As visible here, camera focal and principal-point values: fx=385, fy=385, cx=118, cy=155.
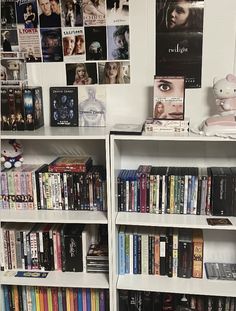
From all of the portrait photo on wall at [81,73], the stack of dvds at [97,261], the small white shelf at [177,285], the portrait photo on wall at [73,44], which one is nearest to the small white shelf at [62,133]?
the portrait photo on wall at [81,73]

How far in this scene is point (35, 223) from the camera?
6.11 ft

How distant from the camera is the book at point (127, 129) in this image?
158 cm

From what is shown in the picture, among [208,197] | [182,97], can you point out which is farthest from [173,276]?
[182,97]

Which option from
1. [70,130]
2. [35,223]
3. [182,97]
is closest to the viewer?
[182,97]

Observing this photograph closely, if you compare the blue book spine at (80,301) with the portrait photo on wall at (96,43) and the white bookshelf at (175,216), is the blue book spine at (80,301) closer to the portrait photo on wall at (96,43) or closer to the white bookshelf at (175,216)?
the white bookshelf at (175,216)

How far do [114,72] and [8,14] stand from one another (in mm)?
561

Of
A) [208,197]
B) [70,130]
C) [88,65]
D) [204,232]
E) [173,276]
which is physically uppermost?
[88,65]

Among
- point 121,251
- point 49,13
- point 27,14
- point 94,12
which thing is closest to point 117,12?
point 94,12

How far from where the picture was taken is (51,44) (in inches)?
70.7

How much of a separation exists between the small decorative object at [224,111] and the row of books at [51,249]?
74 centimetres

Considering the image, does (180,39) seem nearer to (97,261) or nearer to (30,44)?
(30,44)

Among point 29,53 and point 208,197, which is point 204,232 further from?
point 29,53

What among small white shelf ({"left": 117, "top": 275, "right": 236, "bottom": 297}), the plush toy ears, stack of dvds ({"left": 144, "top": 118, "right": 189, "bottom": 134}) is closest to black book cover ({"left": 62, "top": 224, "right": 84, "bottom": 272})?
small white shelf ({"left": 117, "top": 275, "right": 236, "bottom": 297})

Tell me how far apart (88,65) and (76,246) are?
84cm
